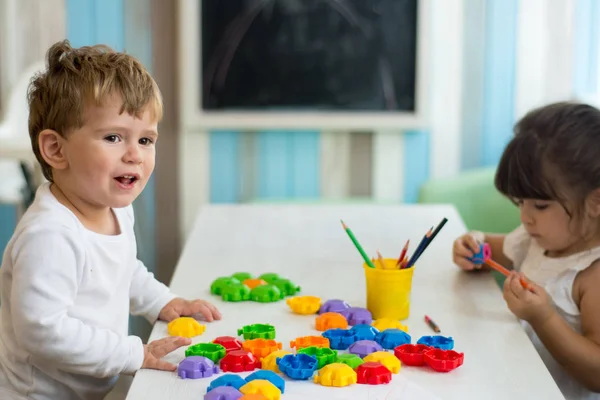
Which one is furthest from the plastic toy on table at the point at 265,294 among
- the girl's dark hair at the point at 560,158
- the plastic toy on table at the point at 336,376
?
the girl's dark hair at the point at 560,158

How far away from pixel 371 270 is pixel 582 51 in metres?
1.70

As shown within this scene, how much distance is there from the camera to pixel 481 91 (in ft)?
9.17

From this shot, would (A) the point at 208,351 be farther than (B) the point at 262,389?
Yes

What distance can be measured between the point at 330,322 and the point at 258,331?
114mm

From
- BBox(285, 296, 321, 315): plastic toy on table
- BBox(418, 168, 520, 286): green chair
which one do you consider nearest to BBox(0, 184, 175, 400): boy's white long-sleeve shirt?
BBox(285, 296, 321, 315): plastic toy on table

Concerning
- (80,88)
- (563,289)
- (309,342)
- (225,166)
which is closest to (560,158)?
(563,289)

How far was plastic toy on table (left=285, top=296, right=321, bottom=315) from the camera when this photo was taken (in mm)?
1373

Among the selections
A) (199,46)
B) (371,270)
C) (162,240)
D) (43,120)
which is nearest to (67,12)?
(199,46)

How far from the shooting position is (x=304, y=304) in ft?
4.51

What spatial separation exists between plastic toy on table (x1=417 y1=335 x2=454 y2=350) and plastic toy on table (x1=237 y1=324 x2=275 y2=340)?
21cm

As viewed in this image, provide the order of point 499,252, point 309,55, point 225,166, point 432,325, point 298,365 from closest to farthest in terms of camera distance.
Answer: point 298,365 → point 432,325 → point 499,252 → point 309,55 → point 225,166

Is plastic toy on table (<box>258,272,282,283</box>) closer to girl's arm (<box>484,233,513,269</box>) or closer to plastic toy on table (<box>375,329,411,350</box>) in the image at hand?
plastic toy on table (<box>375,329,411,350</box>)

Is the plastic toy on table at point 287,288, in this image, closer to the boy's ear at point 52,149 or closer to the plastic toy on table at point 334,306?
the plastic toy on table at point 334,306

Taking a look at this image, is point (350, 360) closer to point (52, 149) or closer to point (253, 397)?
point (253, 397)
